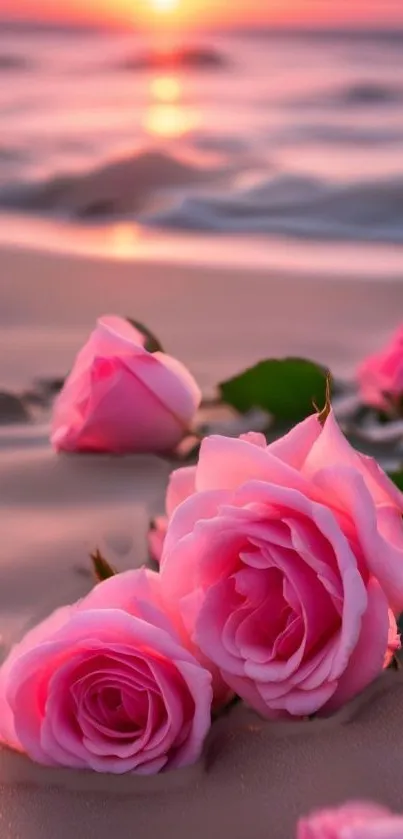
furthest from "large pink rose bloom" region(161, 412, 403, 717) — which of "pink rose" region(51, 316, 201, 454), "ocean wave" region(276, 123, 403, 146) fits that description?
"ocean wave" region(276, 123, 403, 146)

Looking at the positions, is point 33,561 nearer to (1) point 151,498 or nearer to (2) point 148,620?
(1) point 151,498

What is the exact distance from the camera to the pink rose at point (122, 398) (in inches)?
34.1

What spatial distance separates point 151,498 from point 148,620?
402mm

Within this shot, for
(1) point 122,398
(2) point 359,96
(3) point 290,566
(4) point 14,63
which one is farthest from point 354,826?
(4) point 14,63

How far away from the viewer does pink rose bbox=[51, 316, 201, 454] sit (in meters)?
0.87

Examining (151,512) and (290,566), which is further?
(151,512)

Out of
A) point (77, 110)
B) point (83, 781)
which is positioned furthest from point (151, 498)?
point (77, 110)

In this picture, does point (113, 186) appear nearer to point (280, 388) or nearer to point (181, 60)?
point (280, 388)

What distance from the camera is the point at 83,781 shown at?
1.88 feet

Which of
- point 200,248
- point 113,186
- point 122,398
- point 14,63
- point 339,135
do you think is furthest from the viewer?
point 14,63

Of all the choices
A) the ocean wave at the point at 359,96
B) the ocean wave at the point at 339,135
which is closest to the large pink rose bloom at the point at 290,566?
the ocean wave at the point at 339,135

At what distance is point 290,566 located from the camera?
0.52 metres

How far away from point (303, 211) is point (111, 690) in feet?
6.05

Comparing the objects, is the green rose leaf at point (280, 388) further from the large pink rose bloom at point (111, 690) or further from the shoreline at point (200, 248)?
the shoreline at point (200, 248)
